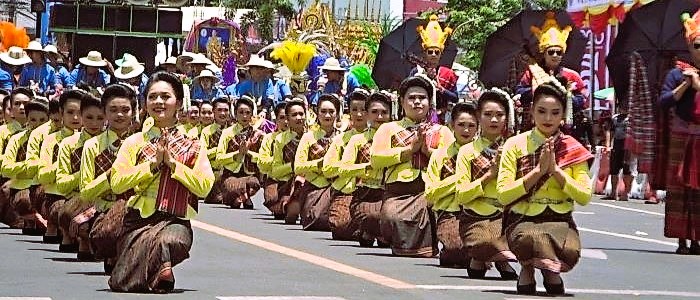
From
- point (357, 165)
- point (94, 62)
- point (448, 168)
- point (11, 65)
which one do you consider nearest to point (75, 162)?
point (448, 168)

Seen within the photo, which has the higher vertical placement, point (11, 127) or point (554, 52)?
point (554, 52)

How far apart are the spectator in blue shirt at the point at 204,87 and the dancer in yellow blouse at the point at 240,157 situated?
2021mm

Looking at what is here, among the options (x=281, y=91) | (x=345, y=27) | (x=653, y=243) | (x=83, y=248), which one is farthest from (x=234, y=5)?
(x=83, y=248)

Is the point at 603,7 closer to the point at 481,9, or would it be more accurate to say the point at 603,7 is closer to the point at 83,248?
the point at 481,9

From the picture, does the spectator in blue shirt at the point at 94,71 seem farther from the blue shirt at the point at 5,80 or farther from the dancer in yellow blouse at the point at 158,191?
the dancer in yellow blouse at the point at 158,191

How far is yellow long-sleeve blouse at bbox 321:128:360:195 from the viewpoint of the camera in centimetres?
1800

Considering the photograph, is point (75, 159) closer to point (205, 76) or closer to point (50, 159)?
point (50, 159)

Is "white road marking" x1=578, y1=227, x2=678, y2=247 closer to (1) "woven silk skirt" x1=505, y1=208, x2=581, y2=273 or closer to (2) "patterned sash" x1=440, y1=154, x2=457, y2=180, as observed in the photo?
(2) "patterned sash" x1=440, y1=154, x2=457, y2=180

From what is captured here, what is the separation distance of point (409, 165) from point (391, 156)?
0.18m

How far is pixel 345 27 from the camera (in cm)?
4662

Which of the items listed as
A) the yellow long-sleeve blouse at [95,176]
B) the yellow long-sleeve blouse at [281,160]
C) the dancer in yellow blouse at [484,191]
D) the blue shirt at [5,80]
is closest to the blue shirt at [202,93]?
the blue shirt at [5,80]

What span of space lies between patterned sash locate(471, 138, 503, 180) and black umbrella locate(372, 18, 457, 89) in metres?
7.17

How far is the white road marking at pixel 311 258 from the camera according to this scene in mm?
13250

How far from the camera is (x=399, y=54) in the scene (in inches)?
847
